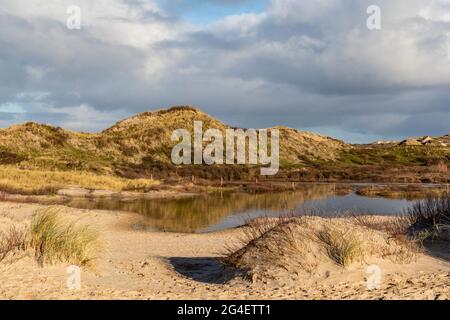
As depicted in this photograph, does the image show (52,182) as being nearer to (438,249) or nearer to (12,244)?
(12,244)

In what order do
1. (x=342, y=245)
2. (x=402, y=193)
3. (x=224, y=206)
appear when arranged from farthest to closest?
(x=402, y=193) → (x=224, y=206) → (x=342, y=245)

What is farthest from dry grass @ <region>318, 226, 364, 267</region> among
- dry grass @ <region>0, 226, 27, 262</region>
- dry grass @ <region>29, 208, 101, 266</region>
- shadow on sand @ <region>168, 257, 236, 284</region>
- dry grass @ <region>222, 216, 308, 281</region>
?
dry grass @ <region>0, 226, 27, 262</region>

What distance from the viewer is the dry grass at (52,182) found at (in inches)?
1693

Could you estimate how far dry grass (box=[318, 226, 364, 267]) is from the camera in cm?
1235

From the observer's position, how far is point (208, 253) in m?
18.4

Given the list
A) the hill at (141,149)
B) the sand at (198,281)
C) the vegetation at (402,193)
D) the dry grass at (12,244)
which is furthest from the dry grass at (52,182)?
the dry grass at (12,244)

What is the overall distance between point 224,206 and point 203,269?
2275 centimetres

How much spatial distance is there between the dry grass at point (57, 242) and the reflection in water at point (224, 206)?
1216 centimetres

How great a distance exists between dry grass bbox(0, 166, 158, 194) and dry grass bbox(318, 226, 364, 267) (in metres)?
33.3

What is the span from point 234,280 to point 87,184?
3814cm

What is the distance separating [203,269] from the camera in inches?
593

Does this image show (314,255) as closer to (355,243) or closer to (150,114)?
(355,243)

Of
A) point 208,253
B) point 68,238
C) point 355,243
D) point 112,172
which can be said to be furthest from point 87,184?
point 355,243

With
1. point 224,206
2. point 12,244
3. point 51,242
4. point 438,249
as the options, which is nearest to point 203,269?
point 51,242
